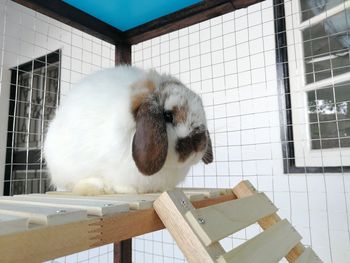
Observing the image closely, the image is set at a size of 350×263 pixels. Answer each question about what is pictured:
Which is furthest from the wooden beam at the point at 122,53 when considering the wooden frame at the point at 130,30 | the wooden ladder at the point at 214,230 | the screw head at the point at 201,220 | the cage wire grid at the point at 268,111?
the screw head at the point at 201,220

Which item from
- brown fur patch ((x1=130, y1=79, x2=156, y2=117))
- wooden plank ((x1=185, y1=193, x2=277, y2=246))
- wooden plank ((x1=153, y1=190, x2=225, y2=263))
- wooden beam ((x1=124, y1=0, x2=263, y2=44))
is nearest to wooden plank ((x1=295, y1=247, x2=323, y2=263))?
wooden plank ((x1=185, y1=193, x2=277, y2=246))

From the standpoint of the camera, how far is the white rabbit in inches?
34.9

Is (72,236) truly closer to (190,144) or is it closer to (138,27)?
(190,144)

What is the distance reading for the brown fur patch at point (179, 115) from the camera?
893 mm

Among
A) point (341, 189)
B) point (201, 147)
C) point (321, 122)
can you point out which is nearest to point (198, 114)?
point (201, 147)

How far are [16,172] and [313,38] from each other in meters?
2.75

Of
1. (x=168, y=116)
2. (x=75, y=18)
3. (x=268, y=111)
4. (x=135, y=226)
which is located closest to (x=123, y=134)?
(x=168, y=116)

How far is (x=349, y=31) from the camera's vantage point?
134cm

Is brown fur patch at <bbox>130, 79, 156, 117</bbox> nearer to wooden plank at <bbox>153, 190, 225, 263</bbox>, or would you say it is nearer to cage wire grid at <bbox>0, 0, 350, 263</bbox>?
wooden plank at <bbox>153, 190, 225, 263</bbox>

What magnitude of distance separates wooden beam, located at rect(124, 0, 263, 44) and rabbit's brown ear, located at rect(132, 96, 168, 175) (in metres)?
0.70

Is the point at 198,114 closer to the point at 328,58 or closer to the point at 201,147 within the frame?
the point at 201,147

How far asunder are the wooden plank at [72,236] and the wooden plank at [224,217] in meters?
0.10

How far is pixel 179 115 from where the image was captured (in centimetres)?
90

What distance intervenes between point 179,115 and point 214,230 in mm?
367
